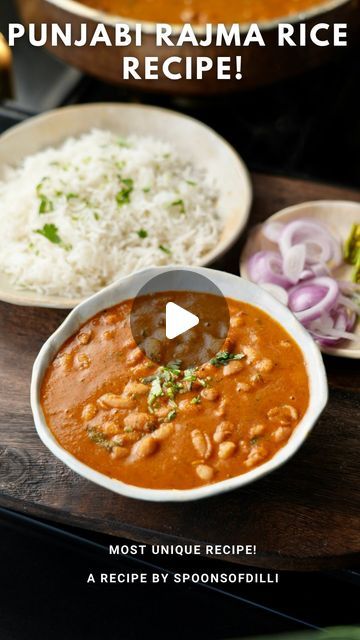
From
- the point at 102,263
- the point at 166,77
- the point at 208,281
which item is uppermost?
the point at 166,77

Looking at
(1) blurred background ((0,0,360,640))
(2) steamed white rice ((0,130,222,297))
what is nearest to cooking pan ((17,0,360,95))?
(2) steamed white rice ((0,130,222,297))

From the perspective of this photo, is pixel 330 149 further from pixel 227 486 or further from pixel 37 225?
pixel 227 486

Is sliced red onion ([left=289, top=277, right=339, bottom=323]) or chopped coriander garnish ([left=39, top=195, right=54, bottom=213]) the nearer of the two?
sliced red onion ([left=289, top=277, right=339, bottom=323])

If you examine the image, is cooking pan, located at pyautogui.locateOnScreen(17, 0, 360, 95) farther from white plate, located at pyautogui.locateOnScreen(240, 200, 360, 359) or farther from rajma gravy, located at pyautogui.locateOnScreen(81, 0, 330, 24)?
white plate, located at pyautogui.locateOnScreen(240, 200, 360, 359)

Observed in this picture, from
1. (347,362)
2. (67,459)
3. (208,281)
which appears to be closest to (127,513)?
(67,459)

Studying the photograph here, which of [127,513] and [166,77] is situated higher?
[166,77]

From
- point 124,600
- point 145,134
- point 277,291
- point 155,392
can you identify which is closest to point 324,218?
point 277,291

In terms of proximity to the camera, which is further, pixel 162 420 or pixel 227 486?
pixel 162 420
